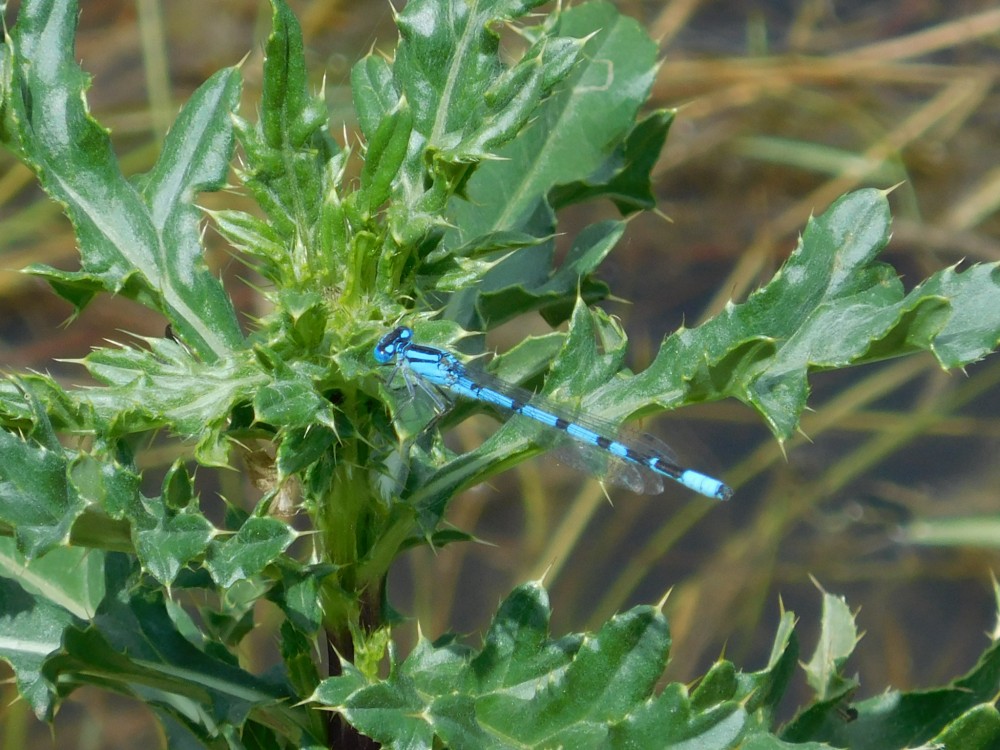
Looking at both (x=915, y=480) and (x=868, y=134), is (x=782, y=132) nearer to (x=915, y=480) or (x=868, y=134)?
(x=868, y=134)

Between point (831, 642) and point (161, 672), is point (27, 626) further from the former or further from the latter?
point (831, 642)

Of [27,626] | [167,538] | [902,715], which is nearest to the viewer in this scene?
[167,538]

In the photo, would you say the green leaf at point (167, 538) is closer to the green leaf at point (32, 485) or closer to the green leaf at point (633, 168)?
the green leaf at point (32, 485)

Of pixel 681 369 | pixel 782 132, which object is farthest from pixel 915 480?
pixel 681 369

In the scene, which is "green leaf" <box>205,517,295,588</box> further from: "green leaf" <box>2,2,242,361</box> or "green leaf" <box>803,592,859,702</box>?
"green leaf" <box>803,592,859,702</box>

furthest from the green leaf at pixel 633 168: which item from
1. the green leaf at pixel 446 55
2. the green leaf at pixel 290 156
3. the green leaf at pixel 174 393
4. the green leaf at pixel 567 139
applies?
the green leaf at pixel 174 393

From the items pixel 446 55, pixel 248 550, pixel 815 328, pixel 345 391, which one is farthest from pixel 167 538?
pixel 815 328

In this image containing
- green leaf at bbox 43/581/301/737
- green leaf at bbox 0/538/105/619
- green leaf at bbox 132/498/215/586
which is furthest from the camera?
green leaf at bbox 0/538/105/619

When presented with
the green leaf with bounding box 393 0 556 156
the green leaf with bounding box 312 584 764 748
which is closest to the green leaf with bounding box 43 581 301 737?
the green leaf with bounding box 312 584 764 748
